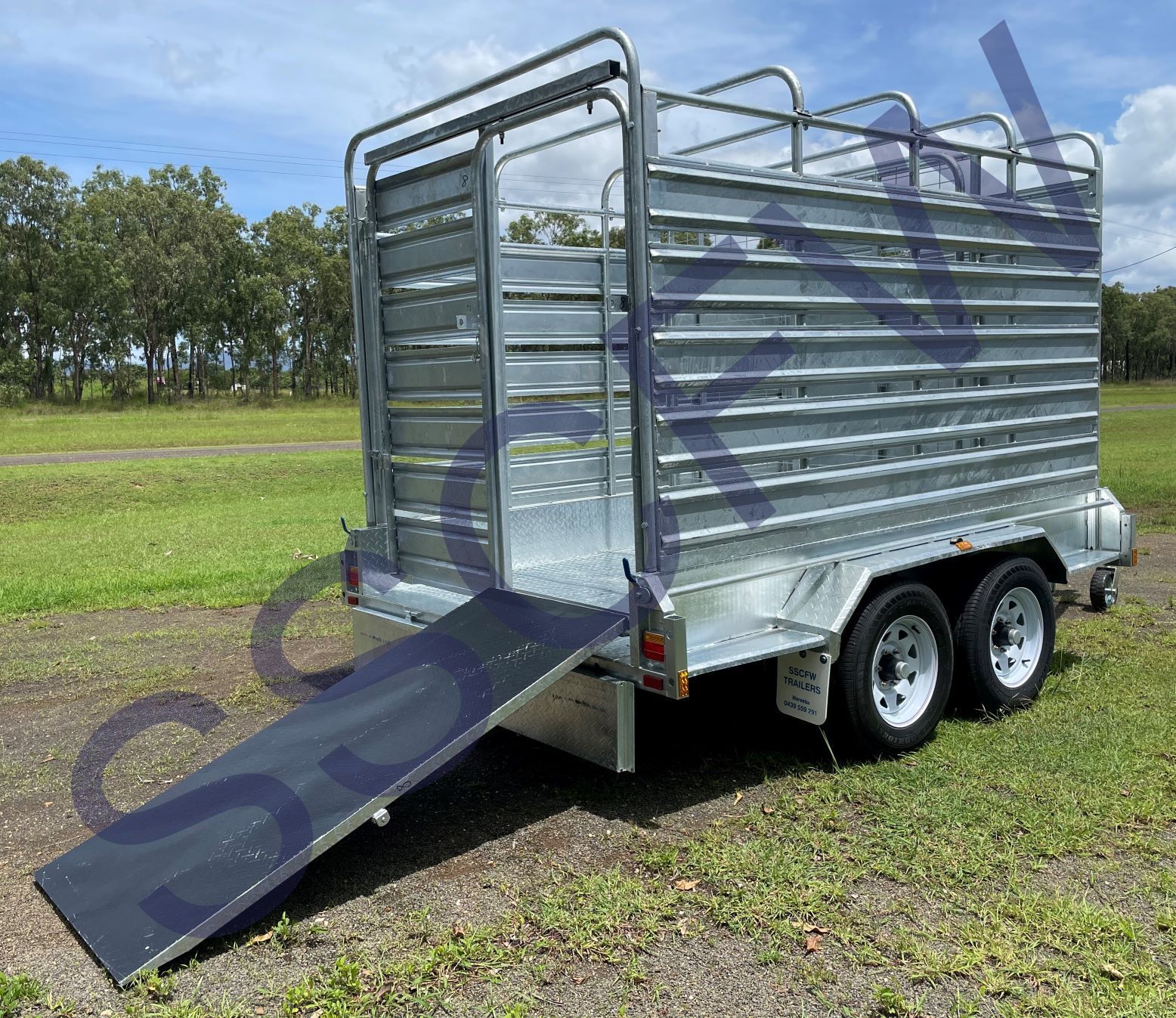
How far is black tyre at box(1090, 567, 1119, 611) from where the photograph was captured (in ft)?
24.0

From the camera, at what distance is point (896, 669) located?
4.93m

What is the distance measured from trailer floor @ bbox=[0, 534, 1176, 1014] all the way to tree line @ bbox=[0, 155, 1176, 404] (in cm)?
4690

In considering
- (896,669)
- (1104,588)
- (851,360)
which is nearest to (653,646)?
(896,669)

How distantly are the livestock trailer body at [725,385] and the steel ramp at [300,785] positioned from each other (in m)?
0.30

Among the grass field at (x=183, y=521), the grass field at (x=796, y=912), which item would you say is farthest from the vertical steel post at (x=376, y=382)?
the grass field at (x=183, y=521)

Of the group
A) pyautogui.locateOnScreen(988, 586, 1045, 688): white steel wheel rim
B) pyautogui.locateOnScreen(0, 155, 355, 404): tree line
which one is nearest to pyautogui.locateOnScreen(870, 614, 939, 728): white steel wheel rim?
pyautogui.locateOnScreen(988, 586, 1045, 688): white steel wheel rim

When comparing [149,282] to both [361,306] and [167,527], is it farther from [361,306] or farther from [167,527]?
[361,306]

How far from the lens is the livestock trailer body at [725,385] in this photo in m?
4.12

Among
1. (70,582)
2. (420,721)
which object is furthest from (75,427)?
(420,721)

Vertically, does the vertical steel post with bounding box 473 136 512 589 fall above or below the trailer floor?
above

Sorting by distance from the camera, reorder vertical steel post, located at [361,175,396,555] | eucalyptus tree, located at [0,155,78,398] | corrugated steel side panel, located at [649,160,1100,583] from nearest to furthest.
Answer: corrugated steel side panel, located at [649,160,1100,583]
vertical steel post, located at [361,175,396,555]
eucalyptus tree, located at [0,155,78,398]

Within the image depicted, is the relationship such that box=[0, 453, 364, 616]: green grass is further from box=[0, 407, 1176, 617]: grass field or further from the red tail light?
the red tail light

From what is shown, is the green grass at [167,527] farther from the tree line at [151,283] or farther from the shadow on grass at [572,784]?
the tree line at [151,283]

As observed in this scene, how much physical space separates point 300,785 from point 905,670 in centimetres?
283
